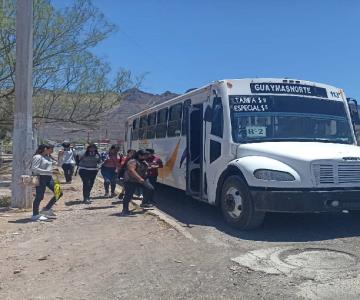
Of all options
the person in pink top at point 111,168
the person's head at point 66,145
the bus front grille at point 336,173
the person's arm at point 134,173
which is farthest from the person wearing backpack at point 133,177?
the person's head at point 66,145

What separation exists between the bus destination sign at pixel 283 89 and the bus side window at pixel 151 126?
5.99 metres

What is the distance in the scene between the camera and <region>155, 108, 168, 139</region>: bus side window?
1368 cm

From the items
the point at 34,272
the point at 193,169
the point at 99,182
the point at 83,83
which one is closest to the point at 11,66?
the point at 83,83

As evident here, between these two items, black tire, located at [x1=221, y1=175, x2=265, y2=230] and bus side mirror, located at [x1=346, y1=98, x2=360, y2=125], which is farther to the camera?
bus side mirror, located at [x1=346, y1=98, x2=360, y2=125]

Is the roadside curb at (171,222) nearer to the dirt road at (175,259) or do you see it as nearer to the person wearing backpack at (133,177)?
the dirt road at (175,259)

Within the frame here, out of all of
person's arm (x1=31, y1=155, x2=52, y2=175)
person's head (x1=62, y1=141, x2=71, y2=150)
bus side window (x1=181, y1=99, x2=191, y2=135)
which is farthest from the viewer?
person's head (x1=62, y1=141, x2=71, y2=150)

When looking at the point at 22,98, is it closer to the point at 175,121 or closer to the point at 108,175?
the point at 108,175

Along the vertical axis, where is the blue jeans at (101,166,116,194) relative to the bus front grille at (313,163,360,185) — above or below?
below

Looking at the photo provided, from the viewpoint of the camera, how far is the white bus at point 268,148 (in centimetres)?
785

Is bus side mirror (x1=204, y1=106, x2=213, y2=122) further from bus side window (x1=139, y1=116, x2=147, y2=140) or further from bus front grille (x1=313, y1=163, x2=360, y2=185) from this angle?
bus side window (x1=139, y1=116, x2=147, y2=140)

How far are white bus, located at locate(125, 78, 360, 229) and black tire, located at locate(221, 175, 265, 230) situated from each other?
0.6 inches

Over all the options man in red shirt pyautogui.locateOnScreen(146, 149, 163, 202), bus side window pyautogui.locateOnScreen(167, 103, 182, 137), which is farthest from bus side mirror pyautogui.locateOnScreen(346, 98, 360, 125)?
man in red shirt pyautogui.locateOnScreen(146, 149, 163, 202)

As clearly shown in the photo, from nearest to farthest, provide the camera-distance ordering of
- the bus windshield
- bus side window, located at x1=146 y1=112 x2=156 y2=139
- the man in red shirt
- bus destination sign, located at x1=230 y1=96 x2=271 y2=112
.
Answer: the bus windshield → bus destination sign, located at x1=230 y1=96 x2=271 y2=112 → the man in red shirt → bus side window, located at x1=146 y1=112 x2=156 y2=139

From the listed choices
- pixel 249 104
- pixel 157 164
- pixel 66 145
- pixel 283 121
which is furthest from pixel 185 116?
pixel 66 145
